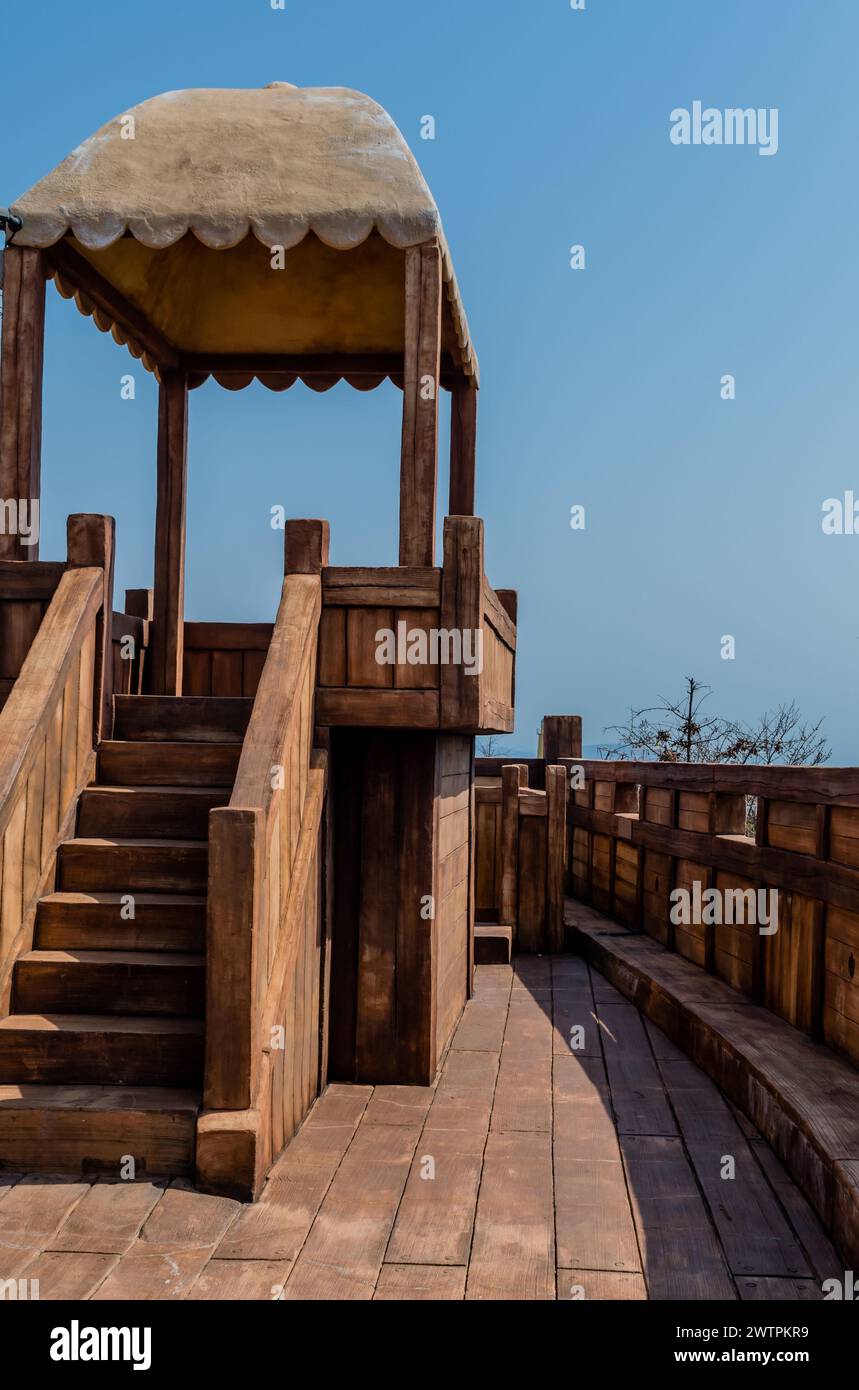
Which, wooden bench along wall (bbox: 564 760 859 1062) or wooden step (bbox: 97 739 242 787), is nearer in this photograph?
wooden bench along wall (bbox: 564 760 859 1062)

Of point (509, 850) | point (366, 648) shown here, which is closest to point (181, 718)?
point (366, 648)

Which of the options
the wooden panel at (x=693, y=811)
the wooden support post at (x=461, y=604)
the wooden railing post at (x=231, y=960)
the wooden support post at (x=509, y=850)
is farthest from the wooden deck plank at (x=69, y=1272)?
the wooden support post at (x=509, y=850)

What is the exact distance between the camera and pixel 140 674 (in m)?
7.30

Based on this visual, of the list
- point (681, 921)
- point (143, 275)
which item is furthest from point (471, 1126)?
point (143, 275)

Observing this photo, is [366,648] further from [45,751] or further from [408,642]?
[45,751]

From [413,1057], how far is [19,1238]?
94.7 inches

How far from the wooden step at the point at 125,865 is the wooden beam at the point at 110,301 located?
3.35 m

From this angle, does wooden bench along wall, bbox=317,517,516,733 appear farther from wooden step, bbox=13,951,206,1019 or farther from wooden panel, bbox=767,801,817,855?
wooden panel, bbox=767,801,817,855

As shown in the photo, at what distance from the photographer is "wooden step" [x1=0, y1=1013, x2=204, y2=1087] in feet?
14.7

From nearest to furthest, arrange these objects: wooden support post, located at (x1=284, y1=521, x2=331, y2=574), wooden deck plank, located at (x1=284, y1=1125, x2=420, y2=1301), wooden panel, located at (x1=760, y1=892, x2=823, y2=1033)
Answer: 1. wooden deck plank, located at (x1=284, y1=1125, x2=420, y2=1301)
2. wooden panel, located at (x1=760, y1=892, x2=823, y2=1033)
3. wooden support post, located at (x1=284, y1=521, x2=331, y2=574)

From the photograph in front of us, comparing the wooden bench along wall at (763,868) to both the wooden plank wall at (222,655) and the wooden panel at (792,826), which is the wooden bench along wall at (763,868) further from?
the wooden plank wall at (222,655)

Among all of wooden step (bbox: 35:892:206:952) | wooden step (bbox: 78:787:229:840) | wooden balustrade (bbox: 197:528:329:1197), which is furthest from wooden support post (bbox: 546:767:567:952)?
wooden step (bbox: 35:892:206:952)

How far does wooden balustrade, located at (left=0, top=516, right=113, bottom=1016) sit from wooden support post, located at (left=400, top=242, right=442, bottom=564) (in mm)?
1574

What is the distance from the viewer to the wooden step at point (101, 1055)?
4473 mm
